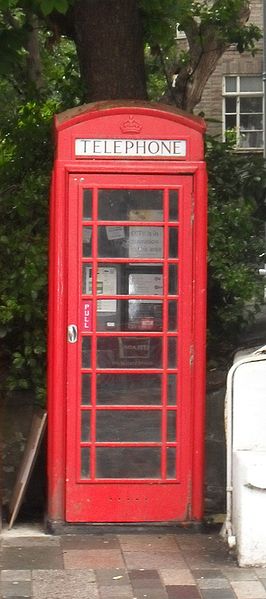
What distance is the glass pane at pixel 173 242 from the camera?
614 cm

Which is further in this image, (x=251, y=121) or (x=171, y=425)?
(x=251, y=121)

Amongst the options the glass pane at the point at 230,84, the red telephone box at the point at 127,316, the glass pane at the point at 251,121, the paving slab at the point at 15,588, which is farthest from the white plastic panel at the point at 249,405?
the glass pane at the point at 251,121

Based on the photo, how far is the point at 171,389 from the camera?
6.22 m

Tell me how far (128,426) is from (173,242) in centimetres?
107

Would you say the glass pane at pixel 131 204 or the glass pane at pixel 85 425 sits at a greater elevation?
the glass pane at pixel 131 204

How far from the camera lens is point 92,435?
6.19 metres

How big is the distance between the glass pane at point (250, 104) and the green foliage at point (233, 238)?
23567mm

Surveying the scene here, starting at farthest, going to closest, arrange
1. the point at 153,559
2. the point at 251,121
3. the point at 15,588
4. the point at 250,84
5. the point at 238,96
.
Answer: the point at 251,121
the point at 250,84
the point at 238,96
the point at 153,559
the point at 15,588

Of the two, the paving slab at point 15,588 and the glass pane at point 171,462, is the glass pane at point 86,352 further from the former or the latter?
the paving slab at point 15,588

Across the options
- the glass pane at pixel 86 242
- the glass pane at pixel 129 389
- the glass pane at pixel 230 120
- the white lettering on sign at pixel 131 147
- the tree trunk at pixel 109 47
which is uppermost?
the glass pane at pixel 230 120

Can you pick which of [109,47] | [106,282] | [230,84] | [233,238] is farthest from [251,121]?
[106,282]

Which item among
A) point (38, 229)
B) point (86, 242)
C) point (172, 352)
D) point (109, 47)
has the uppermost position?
point (109, 47)

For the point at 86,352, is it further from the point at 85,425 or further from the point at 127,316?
the point at 85,425

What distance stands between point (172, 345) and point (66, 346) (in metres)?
0.60
